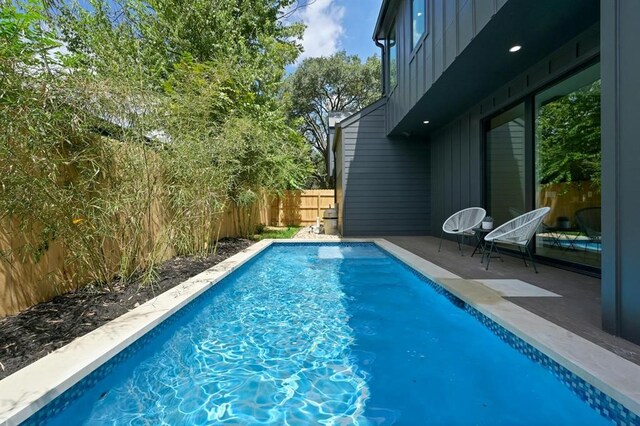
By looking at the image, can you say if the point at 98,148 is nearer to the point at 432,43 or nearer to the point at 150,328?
the point at 150,328

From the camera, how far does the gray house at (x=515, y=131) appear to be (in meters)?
1.97

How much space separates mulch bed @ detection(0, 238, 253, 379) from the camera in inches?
78.2

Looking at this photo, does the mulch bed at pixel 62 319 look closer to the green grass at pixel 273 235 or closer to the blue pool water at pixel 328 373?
the blue pool water at pixel 328 373

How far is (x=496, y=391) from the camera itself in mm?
1928

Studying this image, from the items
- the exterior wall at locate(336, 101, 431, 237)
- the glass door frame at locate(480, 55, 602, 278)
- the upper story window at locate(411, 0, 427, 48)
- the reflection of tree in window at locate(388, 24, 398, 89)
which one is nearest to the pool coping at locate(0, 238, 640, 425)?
the glass door frame at locate(480, 55, 602, 278)

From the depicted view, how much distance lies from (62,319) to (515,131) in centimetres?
582

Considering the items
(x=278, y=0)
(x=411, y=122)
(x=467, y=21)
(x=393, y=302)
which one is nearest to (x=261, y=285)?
(x=393, y=302)

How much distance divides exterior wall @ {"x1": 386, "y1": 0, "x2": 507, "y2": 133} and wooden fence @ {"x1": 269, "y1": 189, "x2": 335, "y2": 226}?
597 cm

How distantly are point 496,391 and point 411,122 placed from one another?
610 centimetres

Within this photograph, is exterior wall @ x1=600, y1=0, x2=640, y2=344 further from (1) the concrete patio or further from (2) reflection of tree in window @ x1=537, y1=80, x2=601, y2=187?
(2) reflection of tree in window @ x1=537, y1=80, x2=601, y2=187

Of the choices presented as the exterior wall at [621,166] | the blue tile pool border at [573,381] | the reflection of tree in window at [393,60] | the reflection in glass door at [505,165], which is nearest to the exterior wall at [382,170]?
the reflection of tree in window at [393,60]

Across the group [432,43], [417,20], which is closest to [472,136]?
[432,43]

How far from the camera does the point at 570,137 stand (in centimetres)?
394

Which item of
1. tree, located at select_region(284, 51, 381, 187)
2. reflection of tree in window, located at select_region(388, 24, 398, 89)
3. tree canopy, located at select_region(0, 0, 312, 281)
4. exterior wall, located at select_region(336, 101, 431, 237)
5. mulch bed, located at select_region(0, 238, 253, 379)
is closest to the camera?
mulch bed, located at select_region(0, 238, 253, 379)
